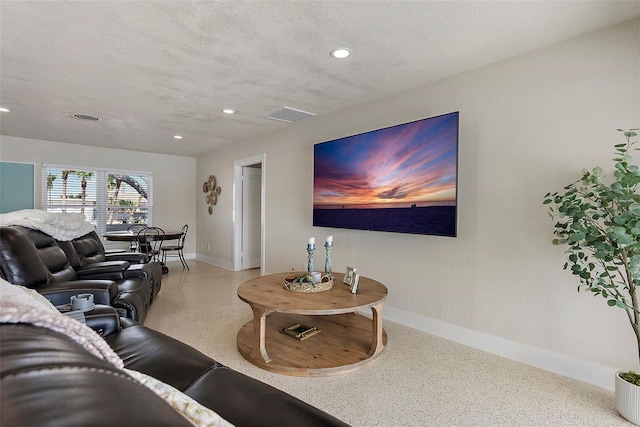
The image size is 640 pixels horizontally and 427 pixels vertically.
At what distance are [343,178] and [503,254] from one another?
176 cm

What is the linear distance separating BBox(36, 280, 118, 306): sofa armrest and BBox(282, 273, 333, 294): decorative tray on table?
141 cm

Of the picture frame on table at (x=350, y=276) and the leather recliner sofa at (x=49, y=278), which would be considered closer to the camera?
the leather recliner sofa at (x=49, y=278)

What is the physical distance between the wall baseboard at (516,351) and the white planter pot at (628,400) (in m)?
0.34

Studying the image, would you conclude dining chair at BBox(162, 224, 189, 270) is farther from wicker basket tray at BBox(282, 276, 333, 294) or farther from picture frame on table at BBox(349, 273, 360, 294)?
picture frame on table at BBox(349, 273, 360, 294)

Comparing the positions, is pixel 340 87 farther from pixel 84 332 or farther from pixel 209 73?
pixel 84 332

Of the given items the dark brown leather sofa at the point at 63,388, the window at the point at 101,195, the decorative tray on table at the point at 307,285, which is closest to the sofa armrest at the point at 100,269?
the decorative tray on table at the point at 307,285

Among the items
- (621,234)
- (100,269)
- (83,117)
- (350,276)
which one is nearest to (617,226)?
(621,234)

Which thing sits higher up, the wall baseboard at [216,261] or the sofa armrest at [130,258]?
the sofa armrest at [130,258]

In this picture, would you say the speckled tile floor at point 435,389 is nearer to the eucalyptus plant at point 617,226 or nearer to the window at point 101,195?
the eucalyptus plant at point 617,226

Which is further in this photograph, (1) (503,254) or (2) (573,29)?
(1) (503,254)

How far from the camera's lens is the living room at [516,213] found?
7.22 feet

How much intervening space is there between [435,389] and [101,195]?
22.7 ft

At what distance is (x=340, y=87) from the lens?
321 cm

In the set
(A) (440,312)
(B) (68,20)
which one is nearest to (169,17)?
(B) (68,20)
